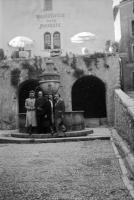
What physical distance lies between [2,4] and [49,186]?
23.3 m

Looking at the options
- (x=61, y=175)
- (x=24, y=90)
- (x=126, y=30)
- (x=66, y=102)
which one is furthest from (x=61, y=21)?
(x=61, y=175)

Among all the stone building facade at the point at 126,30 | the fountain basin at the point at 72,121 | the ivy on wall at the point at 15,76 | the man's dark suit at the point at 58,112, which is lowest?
the fountain basin at the point at 72,121

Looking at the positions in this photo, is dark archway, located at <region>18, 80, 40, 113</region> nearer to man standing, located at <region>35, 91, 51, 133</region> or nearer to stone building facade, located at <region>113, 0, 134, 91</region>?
man standing, located at <region>35, 91, 51, 133</region>

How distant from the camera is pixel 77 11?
25734mm

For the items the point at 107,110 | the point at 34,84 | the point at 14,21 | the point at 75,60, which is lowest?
the point at 107,110

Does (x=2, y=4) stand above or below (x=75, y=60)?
above

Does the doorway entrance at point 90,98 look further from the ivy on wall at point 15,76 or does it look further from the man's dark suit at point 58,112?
the man's dark suit at point 58,112

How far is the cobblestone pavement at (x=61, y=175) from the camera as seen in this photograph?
4.89m

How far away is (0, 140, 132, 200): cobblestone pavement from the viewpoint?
16.1 feet

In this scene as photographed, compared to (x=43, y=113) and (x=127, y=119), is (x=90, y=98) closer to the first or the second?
(x=43, y=113)

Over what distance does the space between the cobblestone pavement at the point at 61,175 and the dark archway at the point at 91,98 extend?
455 inches

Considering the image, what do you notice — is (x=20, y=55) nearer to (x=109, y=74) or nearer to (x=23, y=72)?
(x=23, y=72)

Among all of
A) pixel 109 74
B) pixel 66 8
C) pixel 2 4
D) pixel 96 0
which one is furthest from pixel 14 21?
pixel 109 74

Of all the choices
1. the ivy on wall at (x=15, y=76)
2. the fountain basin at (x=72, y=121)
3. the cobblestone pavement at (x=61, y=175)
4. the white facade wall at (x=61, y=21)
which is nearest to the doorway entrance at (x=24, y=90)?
the ivy on wall at (x=15, y=76)
